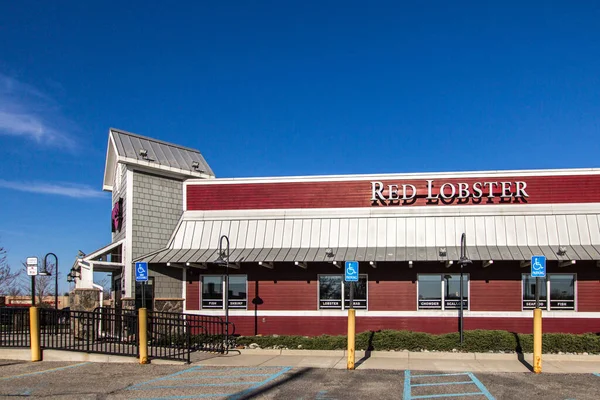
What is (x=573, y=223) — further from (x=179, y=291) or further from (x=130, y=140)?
(x=130, y=140)

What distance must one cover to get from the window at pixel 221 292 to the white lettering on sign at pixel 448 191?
5.92 meters

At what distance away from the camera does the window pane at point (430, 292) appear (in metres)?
21.1

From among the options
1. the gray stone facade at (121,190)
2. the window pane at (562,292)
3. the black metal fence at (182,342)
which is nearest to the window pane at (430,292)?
the window pane at (562,292)

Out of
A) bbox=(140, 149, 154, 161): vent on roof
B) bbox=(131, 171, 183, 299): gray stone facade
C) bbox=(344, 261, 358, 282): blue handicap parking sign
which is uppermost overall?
bbox=(140, 149, 154, 161): vent on roof

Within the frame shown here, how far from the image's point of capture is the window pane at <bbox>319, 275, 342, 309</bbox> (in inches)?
857

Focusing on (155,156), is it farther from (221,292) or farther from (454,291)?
(454,291)

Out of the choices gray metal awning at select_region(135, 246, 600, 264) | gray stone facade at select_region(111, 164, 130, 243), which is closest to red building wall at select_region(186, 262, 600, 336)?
gray metal awning at select_region(135, 246, 600, 264)

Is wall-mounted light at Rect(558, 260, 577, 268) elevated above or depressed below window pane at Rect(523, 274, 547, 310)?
above

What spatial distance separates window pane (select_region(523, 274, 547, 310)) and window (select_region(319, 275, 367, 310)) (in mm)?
5517

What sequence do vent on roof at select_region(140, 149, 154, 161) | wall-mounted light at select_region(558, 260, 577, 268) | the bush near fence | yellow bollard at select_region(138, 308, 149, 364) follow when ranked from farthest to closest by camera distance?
vent on roof at select_region(140, 149, 154, 161), wall-mounted light at select_region(558, 260, 577, 268), the bush near fence, yellow bollard at select_region(138, 308, 149, 364)

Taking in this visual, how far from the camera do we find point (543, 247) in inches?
804

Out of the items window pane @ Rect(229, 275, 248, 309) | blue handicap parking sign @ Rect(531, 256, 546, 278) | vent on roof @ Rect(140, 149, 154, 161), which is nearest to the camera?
blue handicap parking sign @ Rect(531, 256, 546, 278)

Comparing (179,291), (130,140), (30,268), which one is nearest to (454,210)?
(179,291)

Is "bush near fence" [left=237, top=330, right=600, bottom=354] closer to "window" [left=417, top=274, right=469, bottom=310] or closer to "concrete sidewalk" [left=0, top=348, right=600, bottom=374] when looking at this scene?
"concrete sidewalk" [left=0, top=348, right=600, bottom=374]
